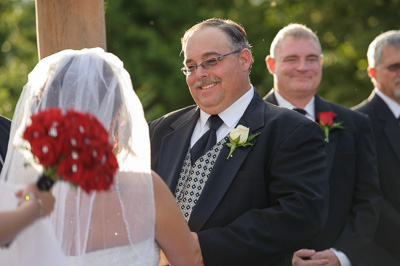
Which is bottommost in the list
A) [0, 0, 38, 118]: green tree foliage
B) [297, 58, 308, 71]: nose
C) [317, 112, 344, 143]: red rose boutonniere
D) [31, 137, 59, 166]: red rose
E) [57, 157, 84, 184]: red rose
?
[0, 0, 38, 118]: green tree foliage

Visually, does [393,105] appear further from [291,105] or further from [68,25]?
[68,25]

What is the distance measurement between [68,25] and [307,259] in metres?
2.53

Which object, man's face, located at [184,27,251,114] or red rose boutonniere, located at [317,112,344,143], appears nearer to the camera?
man's face, located at [184,27,251,114]

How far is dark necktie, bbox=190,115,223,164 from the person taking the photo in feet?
15.0

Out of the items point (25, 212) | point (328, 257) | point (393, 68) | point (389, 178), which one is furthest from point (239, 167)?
point (393, 68)

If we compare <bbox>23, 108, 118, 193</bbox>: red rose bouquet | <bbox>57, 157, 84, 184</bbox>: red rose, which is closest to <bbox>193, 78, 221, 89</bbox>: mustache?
<bbox>23, 108, 118, 193</bbox>: red rose bouquet

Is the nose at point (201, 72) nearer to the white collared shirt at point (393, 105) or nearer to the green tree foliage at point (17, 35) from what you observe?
the white collared shirt at point (393, 105)

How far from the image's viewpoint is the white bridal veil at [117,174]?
334 cm

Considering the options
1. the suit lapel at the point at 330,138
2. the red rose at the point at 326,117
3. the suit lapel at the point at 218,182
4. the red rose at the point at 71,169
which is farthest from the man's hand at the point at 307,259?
the red rose at the point at 71,169

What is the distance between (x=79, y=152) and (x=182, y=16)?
1481 cm

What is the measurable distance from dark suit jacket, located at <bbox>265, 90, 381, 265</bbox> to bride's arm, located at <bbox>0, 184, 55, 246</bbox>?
319cm

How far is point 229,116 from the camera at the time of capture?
4.65 metres

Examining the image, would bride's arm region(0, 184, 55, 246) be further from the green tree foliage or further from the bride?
the green tree foliage

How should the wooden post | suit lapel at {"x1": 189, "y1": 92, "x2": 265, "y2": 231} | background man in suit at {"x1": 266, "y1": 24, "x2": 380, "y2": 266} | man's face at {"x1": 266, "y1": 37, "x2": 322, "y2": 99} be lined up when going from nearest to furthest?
1. suit lapel at {"x1": 189, "y1": 92, "x2": 265, "y2": 231}
2. the wooden post
3. background man in suit at {"x1": 266, "y1": 24, "x2": 380, "y2": 266}
4. man's face at {"x1": 266, "y1": 37, "x2": 322, "y2": 99}
